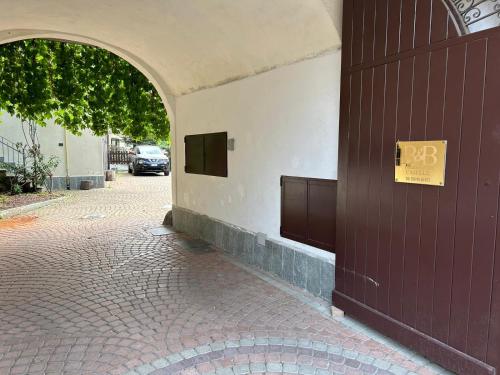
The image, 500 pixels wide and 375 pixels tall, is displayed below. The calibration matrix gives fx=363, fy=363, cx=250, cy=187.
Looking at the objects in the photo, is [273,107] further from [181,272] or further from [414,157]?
[181,272]

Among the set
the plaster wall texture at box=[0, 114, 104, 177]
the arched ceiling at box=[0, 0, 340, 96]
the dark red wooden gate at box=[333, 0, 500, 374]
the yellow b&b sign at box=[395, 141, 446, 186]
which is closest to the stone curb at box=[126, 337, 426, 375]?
the dark red wooden gate at box=[333, 0, 500, 374]

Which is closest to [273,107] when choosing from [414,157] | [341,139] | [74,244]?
[341,139]

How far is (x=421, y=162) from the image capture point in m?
2.70

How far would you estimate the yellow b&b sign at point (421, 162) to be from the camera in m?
2.58

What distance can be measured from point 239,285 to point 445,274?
2.42 metres

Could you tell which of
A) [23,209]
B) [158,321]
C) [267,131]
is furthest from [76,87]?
[158,321]

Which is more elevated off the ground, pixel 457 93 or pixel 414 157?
pixel 457 93

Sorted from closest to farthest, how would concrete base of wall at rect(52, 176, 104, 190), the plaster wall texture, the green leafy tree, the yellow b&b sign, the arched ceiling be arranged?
the yellow b&b sign
the arched ceiling
the green leafy tree
the plaster wall texture
concrete base of wall at rect(52, 176, 104, 190)

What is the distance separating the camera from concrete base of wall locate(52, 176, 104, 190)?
13.7 m

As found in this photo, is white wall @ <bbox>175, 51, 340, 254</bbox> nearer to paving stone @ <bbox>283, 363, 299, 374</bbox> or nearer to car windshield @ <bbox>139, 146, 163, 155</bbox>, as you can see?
paving stone @ <bbox>283, 363, 299, 374</bbox>

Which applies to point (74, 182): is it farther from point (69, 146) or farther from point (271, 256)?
point (271, 256)

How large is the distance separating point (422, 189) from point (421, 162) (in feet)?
0.67

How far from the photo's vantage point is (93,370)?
8.80ft

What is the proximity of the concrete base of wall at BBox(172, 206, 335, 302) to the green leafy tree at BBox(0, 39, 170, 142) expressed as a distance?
314 cm
